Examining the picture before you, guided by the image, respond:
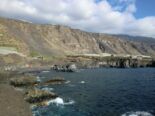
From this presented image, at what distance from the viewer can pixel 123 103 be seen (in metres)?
52.7

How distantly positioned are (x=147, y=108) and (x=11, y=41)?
156m

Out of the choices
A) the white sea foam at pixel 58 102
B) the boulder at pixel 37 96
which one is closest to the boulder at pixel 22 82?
the boulder at pixel 37 96

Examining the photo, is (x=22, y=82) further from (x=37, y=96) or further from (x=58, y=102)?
(x=58, y=102)

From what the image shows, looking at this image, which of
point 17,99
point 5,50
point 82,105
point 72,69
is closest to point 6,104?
point 17,99

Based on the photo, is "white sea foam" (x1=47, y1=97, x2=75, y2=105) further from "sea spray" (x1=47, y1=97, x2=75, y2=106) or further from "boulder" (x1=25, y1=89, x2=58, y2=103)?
"boulder" (x1=25, y1=89, x2=58, y2=103)

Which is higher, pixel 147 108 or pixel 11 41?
pixel 11 41

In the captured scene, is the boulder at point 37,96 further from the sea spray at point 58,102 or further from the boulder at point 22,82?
the boulder at point 22,82

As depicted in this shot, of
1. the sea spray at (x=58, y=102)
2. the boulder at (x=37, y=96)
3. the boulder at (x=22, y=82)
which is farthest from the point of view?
the boulder at (x=22, y=82)

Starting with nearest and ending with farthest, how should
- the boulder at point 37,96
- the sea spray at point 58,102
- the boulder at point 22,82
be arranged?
the boulder at point 37,96 < the sea spray at point 58,102 < the boulder at point 22,82

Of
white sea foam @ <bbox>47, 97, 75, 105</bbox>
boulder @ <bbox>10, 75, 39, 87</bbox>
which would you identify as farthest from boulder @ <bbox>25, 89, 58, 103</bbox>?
boulder @ <bbox>10, 75, 39, 87</bbox>

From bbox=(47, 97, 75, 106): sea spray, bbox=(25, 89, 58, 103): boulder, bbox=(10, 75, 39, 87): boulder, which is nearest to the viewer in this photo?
bbox=(25, 89, 58, 103): boulder

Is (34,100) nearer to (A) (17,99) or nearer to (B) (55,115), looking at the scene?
(A) (17,99)

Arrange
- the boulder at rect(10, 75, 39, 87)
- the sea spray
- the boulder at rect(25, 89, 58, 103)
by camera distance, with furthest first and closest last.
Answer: the boulder at rect(10, 75, 39, 87)
the sea spray
the boulder at rect(25, 89, 58, 103)

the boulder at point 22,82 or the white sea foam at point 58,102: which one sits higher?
the boulder at point 22,82
